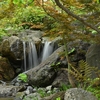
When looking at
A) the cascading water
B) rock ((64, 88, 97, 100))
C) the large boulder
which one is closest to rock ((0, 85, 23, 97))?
the large boulder

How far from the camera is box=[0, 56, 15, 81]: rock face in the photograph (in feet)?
36.1

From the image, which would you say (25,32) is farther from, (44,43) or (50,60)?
(50,60)

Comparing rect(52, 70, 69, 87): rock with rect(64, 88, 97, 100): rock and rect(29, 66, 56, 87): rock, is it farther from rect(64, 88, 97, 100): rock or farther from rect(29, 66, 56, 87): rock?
rect(64, 88, 97, 100): rock

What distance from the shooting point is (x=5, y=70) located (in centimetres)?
1125

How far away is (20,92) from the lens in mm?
8078

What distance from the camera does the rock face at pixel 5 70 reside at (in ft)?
36.1

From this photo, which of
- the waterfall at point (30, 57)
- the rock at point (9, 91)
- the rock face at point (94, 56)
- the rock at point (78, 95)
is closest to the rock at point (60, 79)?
the rock face at point (94, 56)

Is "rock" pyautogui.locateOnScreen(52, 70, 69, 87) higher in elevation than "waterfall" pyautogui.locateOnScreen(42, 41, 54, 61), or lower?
lower

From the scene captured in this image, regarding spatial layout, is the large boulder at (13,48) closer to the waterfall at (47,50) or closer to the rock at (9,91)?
the waterfall at (47,50)

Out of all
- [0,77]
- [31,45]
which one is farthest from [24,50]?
[0,77]

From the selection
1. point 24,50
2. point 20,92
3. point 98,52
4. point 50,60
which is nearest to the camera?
point 98,52

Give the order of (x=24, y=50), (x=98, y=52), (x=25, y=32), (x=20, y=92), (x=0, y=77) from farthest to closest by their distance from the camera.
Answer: (x=25, y=32) → (x=24, y=50) → (x=0, y=77) → (x=20, y=92) → (x=98, y=52)

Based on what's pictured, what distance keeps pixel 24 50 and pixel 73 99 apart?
24.6ft

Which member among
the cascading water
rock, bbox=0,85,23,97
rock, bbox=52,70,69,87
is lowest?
rock, bbox=0,85,23,97
